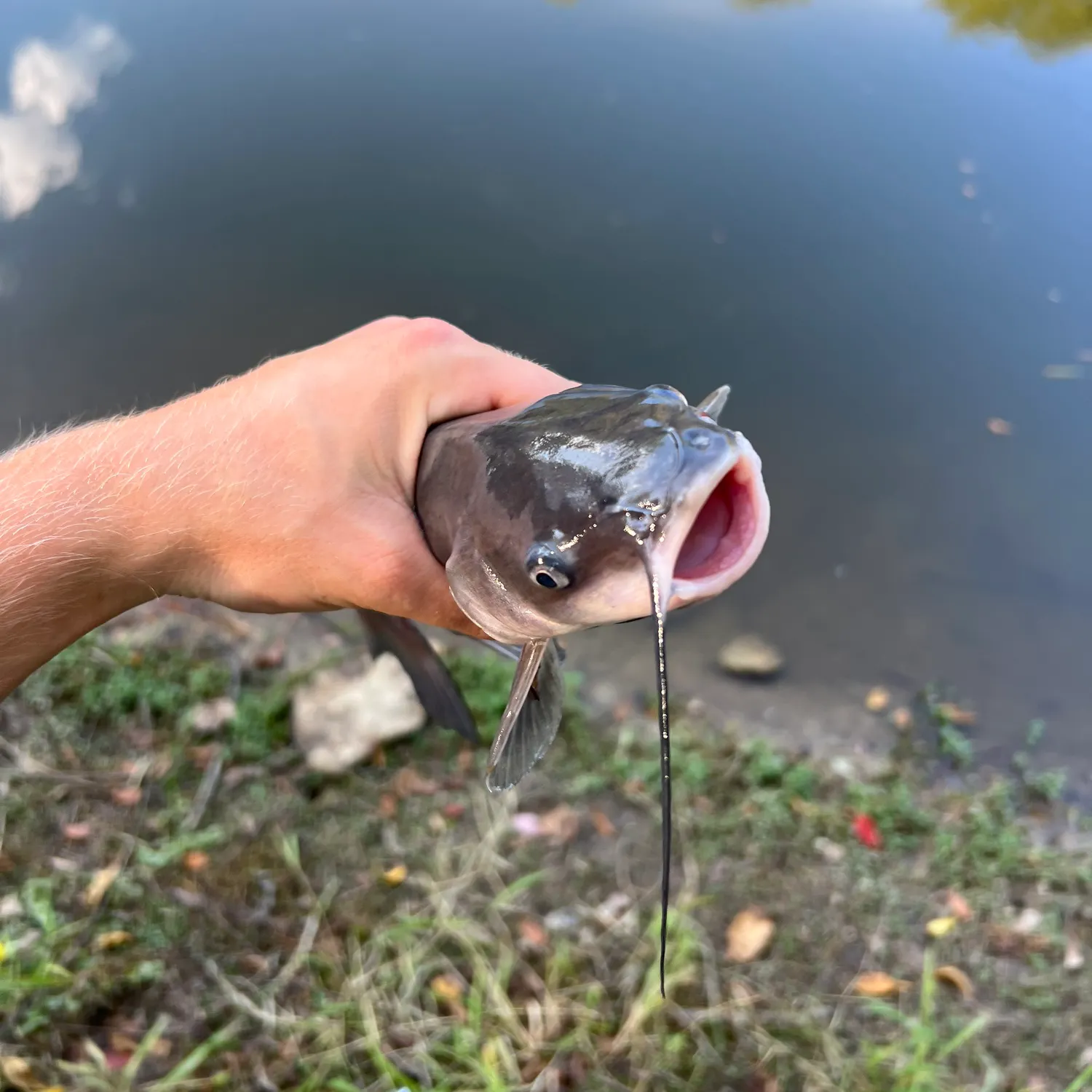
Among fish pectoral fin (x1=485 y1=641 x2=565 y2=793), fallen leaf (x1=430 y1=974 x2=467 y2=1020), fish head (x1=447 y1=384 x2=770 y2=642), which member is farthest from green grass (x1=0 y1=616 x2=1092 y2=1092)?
fish head (x1=447 y1=384 x2=770 y2=642)

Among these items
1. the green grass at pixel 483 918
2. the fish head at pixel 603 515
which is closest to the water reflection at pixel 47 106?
the green grass at pixel 483 918

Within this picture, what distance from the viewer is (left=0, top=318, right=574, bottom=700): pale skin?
5.19ft

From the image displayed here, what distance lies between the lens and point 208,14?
636 cm

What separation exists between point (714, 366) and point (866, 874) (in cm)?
276

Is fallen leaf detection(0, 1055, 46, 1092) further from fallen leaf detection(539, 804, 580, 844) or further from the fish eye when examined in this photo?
the fish eye

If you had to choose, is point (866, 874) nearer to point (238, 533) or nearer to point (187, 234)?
point (238, 533)

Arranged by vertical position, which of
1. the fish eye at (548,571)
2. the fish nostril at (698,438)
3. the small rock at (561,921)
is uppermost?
the fish nostril at (698,438)

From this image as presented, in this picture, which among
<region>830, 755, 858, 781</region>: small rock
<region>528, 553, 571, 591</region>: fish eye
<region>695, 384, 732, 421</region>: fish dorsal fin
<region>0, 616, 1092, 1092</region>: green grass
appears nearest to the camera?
<region>528, 553, 571, 591</region>: fish eye

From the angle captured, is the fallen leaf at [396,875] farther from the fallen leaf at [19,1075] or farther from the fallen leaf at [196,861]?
the fallen leaf at [19,1075]

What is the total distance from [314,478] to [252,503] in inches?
5.2

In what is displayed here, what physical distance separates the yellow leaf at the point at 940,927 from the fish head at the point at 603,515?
5.77ft

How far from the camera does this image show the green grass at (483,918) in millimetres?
2074

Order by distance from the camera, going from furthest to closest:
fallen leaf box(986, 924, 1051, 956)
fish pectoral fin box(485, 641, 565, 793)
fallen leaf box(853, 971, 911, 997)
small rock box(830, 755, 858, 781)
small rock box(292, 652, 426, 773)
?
1. small rock box(830, 755, 858, 781)
2. small rock box(292, 652, 426, 773)
3. fallen leaf box(986, 924, 1051, 956)
4. fallen leaf box(853, 971, 911, 997)
5. fish pectoral fin box(485, 641, 565, 793)

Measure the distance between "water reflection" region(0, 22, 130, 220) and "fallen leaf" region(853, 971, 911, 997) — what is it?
5.95 metres
